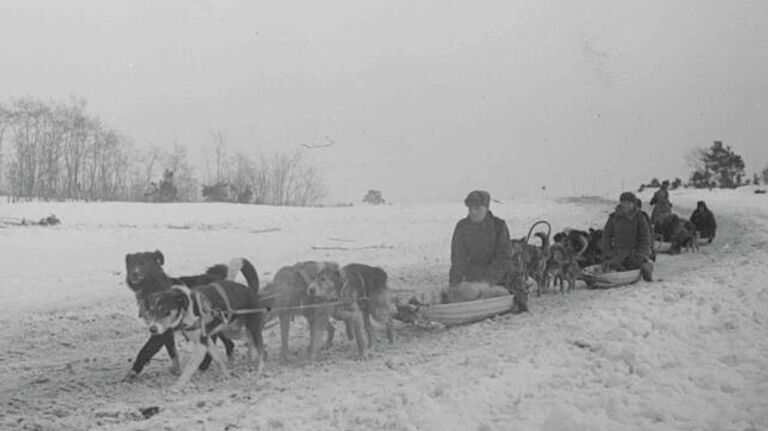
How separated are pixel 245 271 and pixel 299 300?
2.15 feet

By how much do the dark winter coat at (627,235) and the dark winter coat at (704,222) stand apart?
9095 mm

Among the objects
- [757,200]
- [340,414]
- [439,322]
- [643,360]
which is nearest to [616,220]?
[439,322]

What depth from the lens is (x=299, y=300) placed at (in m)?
7.29

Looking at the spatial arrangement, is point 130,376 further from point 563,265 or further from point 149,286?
point 563,265

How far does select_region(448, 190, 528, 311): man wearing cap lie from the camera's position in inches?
382

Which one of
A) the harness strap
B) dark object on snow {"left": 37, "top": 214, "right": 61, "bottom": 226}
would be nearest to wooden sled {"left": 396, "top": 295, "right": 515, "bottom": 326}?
the harness strap

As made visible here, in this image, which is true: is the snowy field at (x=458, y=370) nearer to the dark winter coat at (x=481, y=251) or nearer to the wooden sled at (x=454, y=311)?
the wooden sled at (x=454, y=311)

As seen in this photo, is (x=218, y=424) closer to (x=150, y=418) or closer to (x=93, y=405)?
(x=150, y=418)

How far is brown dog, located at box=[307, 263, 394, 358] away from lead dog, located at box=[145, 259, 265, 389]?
0.63 metres

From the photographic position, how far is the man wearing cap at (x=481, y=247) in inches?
382

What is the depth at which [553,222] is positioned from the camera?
29328 mm

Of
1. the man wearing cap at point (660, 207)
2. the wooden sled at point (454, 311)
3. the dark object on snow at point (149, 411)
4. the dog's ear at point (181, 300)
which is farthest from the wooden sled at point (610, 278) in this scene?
the dark object on snow at point (149, 411)

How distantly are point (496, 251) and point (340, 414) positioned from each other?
17.7 feet

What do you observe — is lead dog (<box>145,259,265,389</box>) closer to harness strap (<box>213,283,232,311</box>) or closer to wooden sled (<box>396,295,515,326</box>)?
harness strap (<box>213,283,232,311</box>)
